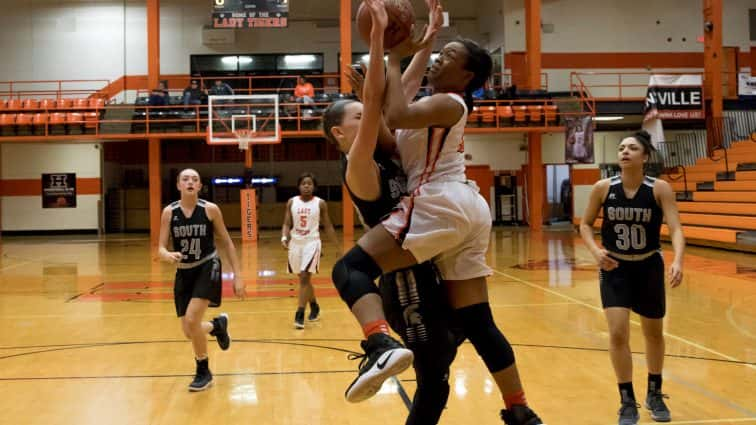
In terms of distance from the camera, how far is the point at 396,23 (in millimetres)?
2482

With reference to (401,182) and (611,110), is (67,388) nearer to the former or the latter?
(401,182)

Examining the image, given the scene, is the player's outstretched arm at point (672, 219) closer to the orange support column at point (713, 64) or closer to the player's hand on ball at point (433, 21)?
→ the player's hand on ball at point (433, 21)

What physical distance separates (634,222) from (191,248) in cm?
304

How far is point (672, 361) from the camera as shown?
16.5ft

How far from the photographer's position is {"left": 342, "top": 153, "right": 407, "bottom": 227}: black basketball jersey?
2.58 metres

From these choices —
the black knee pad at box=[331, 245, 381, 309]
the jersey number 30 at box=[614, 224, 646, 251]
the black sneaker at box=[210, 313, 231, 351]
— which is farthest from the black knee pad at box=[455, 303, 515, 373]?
the black sneaker at box=[210, 313, 231, 351]

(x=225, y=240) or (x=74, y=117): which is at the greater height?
(x=74, y=117)

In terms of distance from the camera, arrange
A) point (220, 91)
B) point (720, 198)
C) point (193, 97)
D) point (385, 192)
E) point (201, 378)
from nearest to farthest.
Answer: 1. point (385, 192)
2. point (201, 378)
3. point (720, 198)
4. point (220, 91)
5. point (193, 97)

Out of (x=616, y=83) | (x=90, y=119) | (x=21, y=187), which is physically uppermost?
(x=616, y=83)

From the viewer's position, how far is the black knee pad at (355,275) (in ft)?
7.93

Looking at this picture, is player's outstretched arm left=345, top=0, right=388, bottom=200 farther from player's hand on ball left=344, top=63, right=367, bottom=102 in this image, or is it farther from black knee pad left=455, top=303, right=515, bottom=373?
black knee pad left=455, top=303, right=515, bottom=373

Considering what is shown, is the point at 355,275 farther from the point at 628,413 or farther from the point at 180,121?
the point at 180,121

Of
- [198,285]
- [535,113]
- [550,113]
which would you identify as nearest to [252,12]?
[535,113]

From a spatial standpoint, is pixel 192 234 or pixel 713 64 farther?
pixel 713 64
